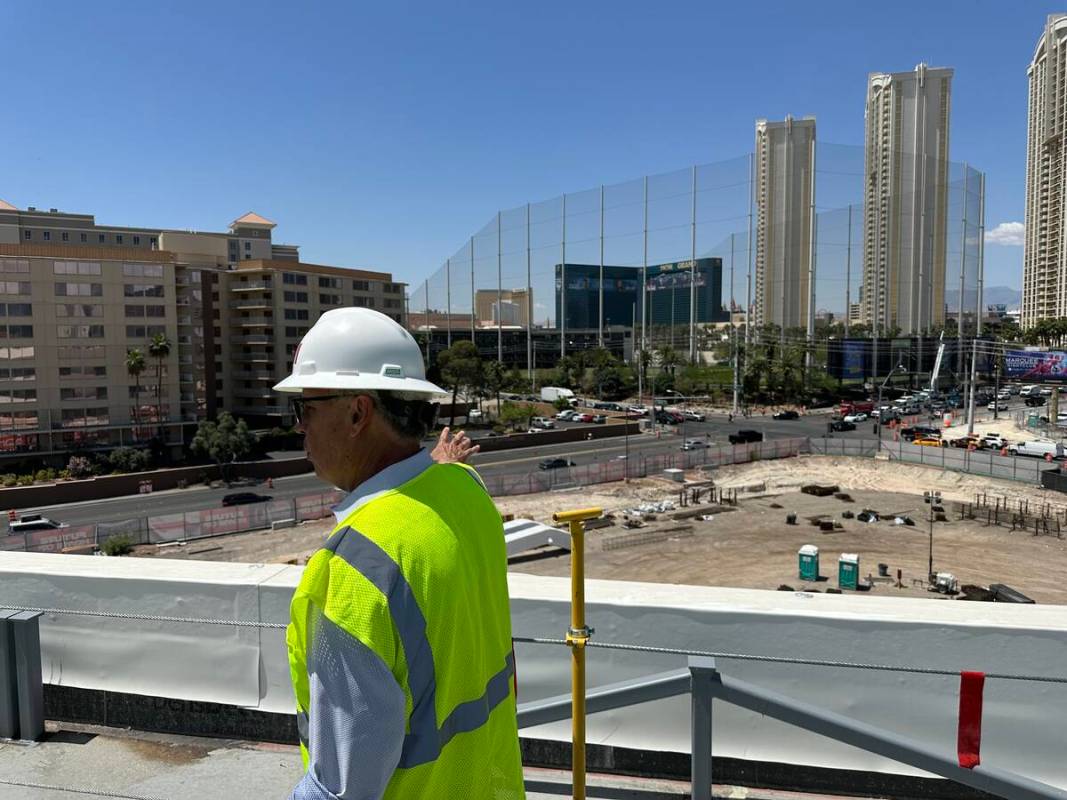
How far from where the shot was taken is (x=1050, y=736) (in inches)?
75.7

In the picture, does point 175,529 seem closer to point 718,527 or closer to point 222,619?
point 718,527

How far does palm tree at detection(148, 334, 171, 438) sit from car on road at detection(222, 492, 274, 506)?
30.3 ft

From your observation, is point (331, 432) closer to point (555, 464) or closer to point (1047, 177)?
point (555, 464)

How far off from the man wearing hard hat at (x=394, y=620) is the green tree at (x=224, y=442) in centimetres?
3107

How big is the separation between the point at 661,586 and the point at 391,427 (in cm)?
143

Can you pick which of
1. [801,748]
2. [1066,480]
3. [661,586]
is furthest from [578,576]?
[1066,480]

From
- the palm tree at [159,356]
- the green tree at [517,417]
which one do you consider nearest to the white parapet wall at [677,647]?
the palm tree at [159,356]

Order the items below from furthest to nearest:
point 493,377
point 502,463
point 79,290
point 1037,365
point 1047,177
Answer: point 1047,177
point 493,377
point 1037,365
point 502,463
point 79,290

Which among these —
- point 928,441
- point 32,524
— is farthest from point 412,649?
point 928,441

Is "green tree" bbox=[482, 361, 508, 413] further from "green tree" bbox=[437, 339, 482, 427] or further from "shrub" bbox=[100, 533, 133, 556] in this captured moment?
"shrub" bbox=[100, 533, 133, 556]

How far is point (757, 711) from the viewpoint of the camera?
1.87m

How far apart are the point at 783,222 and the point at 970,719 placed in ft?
230

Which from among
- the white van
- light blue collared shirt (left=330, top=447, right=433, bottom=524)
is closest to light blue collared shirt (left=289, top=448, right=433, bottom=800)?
light blue collared shirt (left=330, top=447, right=433, bottom=524)

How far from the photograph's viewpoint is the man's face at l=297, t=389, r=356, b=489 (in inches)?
47.9
